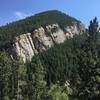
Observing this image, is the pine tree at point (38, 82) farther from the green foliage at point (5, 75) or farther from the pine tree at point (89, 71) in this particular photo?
the pine tree at point (89, 71)

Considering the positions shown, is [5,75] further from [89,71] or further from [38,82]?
[89,71]

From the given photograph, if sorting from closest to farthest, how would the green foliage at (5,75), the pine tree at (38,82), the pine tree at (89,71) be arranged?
the pine tree at (89,71)
the pine tree at (38,82)
the green foliage at (5,75)

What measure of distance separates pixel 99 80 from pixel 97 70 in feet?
4.08

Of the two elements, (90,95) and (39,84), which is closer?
(90,95)

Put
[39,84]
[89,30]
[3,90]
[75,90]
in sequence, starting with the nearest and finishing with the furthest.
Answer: [75,90], [89,30], [39,84], [3,90]

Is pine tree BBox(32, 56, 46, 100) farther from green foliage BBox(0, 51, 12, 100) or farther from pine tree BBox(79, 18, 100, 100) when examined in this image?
pine tree BBox(79, 18, 100, 100)

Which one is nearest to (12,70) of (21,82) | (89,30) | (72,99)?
(21,82)

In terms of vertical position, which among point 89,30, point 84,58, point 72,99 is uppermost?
point 89,30

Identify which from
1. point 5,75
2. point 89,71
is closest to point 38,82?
point 5,75

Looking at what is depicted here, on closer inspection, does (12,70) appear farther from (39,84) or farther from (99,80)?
(99,80)

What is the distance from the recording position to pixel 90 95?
51.7m

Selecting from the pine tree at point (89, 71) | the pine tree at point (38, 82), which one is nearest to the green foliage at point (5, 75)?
the pine tree at point (38, 82)

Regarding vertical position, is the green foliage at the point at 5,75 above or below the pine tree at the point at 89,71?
above

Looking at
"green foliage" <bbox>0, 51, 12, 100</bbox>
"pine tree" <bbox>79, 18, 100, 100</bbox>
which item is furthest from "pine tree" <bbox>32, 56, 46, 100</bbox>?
"pine tree" <bbox>79, 18, 100, 100</bbox>
